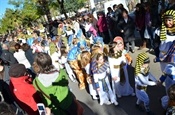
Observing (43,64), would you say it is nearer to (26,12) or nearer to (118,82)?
(118,82)

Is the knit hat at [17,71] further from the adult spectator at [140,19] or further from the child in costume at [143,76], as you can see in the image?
the adult spectator at [140,19]

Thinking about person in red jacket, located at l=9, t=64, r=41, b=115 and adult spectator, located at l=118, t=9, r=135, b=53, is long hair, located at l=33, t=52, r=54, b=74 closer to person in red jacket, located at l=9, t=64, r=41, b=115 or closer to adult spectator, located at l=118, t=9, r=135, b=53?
person in red jacket, located at l=9, t=64, r=41, b=115

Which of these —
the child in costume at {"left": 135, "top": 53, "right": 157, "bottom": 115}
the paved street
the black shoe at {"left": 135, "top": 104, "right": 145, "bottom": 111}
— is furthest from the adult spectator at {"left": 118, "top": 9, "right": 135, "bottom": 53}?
the child in costume at {"left": 135, "top": 53, "right": 157, "bottom": 115}

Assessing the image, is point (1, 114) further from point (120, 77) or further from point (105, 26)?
point (105, 26)

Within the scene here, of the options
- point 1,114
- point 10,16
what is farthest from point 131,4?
point 10,16

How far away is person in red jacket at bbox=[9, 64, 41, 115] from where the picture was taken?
12.9ft

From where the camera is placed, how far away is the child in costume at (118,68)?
A: 554cm

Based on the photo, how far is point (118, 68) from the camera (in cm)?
562

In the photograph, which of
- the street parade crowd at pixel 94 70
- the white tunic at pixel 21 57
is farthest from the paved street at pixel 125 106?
the white tunic at pixel 21 57

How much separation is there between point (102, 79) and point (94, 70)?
0.86 feet

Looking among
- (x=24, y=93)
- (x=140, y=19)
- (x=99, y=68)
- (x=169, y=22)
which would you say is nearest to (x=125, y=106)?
(x=99, y=68)

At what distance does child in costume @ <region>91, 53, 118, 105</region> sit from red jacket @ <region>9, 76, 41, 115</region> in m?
1.80

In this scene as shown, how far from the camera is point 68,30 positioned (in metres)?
13.8

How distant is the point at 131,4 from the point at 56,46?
7.51m
